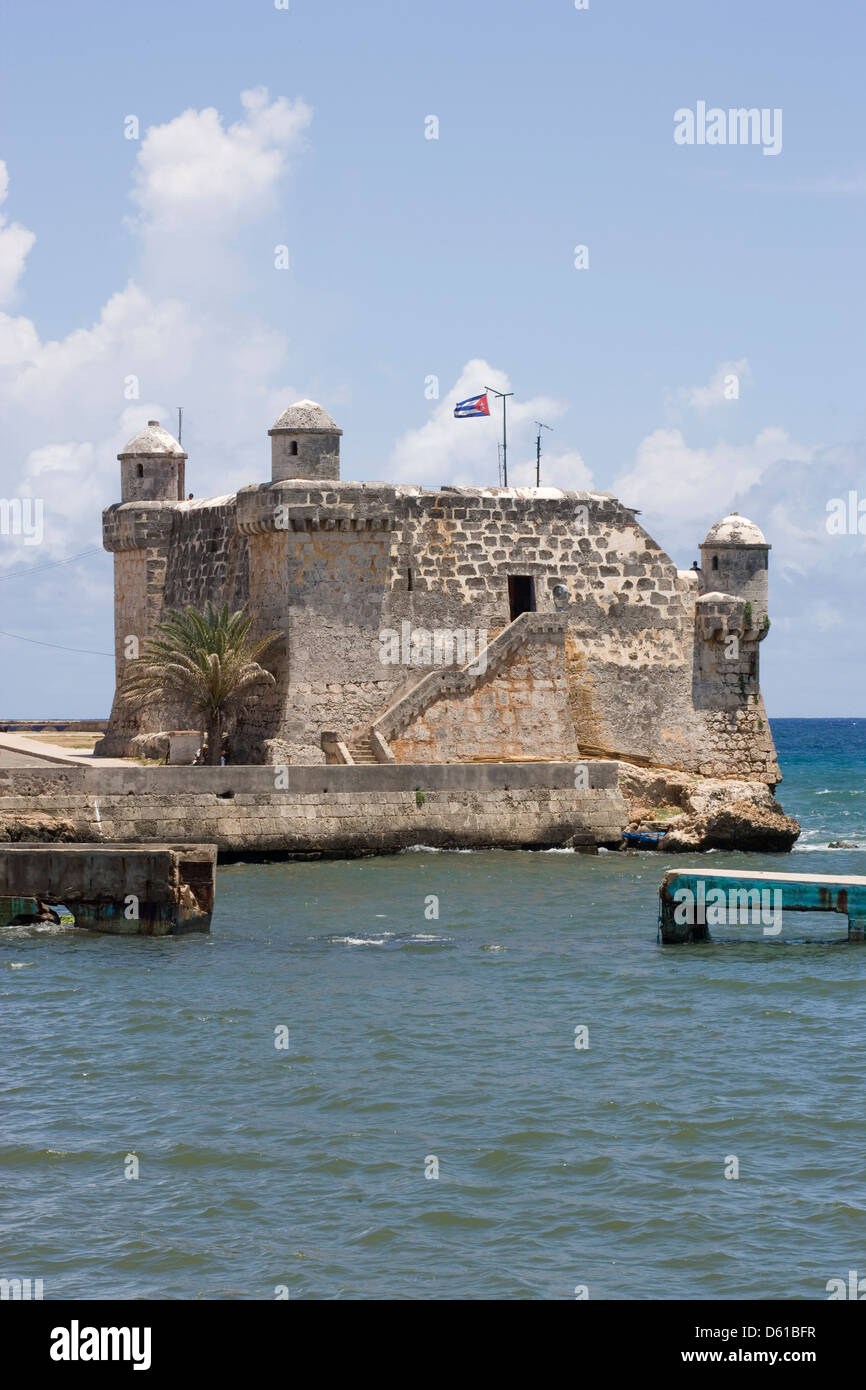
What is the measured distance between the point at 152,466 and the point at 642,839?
11.1m

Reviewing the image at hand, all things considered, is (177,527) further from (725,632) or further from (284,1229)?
(284,1229)

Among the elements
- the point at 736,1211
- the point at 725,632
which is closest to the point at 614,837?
the point at 725,632

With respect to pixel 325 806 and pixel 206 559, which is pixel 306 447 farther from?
pixel 325 806

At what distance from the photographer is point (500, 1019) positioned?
16.0m

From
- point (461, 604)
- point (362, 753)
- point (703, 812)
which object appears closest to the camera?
point (362, 753)

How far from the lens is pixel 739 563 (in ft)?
102

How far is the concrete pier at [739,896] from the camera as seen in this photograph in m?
19.6

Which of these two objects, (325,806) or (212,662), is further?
(212,662)

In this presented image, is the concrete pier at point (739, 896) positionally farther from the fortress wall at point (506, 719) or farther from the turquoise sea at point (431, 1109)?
the fortress wall at point (506, 719)

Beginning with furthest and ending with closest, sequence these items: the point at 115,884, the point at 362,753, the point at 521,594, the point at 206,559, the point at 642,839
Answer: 1. the point at 206,559
2. the point at 521,594
3. the point at 362,753
4. the point at 642,839
5. the point at 115,884

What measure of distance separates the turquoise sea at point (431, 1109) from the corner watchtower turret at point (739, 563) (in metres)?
10.3
